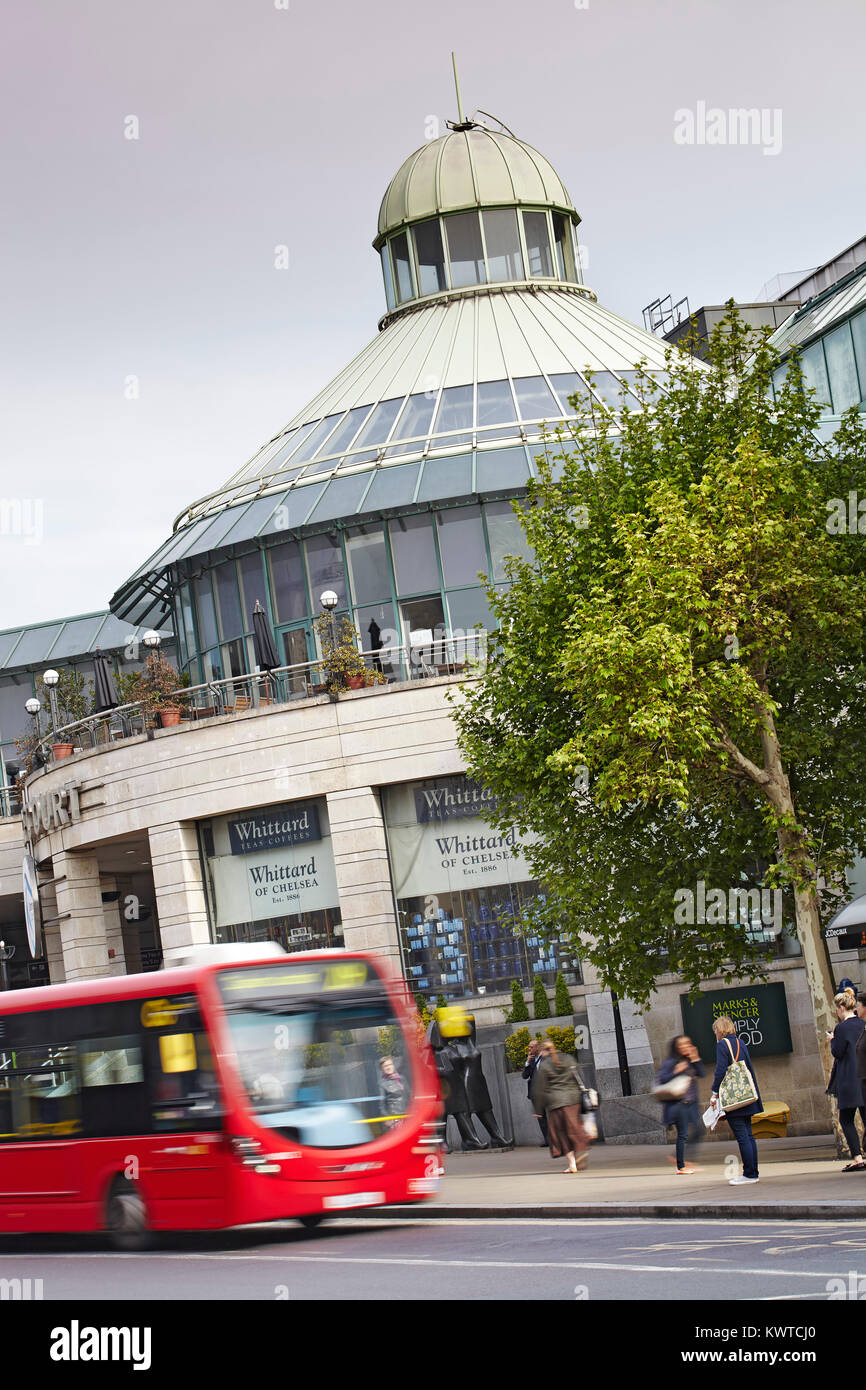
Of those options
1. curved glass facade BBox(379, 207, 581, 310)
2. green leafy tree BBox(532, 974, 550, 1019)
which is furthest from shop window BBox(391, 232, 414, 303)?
green leafy tree BBox(532, 974, 550, 1019)

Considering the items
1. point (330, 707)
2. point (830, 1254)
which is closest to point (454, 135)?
point (330, 707)

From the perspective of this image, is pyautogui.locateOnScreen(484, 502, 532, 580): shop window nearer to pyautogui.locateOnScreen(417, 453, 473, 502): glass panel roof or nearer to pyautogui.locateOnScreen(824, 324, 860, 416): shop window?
pyautogui.locateOnScreen(417, 453, 473, 502): glass panel roof

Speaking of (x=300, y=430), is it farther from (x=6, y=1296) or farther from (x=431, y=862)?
(x=6, y=1296)

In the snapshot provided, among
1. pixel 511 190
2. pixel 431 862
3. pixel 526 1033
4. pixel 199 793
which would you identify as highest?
pixel 511 190

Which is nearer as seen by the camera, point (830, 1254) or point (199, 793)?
point (830, 1254)

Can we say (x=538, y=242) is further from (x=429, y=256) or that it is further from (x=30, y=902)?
(x=30, y=902)

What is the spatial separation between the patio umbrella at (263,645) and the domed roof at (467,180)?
14335mm

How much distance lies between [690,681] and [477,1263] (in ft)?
29.4

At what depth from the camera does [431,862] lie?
32.2 metres

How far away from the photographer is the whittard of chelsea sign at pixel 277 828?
32812mm

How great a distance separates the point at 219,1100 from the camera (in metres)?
14.6

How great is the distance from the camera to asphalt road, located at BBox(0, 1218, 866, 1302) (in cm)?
965

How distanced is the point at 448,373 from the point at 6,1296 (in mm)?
29560

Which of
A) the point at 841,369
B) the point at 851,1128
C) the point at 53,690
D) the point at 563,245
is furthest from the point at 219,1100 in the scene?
the point at 563,245
